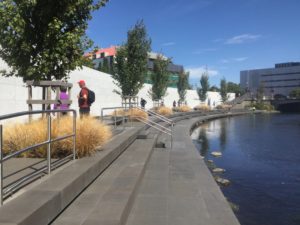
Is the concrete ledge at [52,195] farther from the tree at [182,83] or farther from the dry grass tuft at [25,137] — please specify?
the tree at [182,83]

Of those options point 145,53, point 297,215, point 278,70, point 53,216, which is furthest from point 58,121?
point 278,70

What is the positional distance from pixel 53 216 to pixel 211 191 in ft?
11.8

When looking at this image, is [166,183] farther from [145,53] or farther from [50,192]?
[145,53]

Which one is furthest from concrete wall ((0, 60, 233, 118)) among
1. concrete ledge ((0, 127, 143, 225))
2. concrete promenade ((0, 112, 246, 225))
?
concrete ledge ((0, 127, 143, 225))

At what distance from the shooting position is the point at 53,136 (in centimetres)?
641

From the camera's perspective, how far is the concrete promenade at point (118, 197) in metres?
4.02

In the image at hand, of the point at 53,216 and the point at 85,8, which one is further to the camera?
the point at 85,8

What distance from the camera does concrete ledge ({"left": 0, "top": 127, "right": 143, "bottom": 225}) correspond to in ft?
11.4

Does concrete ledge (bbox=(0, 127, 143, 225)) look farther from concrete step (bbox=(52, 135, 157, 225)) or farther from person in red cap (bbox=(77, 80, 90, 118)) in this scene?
person in red cap (bbox=(77, 80, 90, 118))

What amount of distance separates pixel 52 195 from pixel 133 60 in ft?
65.2

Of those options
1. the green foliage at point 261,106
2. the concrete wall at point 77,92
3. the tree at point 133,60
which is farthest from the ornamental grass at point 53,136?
the green foliage at point 261,106

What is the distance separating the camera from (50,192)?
426 cm

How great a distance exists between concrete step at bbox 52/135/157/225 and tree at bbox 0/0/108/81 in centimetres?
316

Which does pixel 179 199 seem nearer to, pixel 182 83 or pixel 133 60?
pixel 133 60
